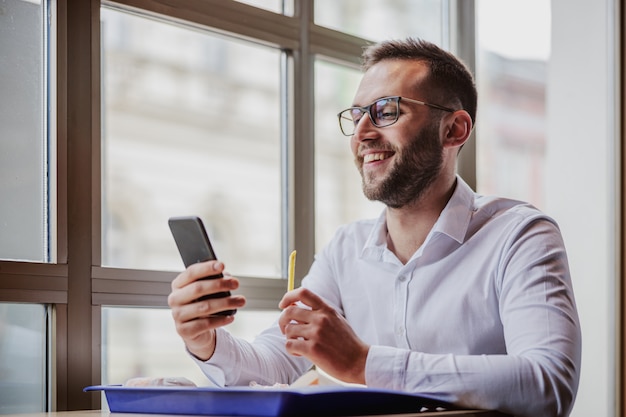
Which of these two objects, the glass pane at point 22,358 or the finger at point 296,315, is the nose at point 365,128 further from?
the glass pane at point 22,358

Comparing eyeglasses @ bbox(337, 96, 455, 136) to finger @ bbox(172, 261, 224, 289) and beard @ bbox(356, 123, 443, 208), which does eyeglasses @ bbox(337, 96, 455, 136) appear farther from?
finger @ bbox(172, 261, 224, 289)

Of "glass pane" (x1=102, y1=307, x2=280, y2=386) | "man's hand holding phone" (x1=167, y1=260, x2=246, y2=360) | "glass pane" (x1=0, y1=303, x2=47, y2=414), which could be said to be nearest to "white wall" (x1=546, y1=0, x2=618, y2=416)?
"glass pane" (x1=102, y1=307, x2=280, y2=386)

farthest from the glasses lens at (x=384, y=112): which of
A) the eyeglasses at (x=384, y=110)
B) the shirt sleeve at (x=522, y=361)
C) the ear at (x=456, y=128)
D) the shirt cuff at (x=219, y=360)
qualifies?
the shirt cuff at (x=219, y=360)

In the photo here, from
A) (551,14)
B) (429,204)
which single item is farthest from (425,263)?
(551,14)

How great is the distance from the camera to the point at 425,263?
5.94 ft

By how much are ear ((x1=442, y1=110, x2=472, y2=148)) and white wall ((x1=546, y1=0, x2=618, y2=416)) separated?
3.53 feet

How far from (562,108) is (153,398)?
7.06 ft

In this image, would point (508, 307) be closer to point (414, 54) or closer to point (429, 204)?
point (429, 204)

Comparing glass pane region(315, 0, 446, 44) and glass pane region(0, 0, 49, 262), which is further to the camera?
glass pane region(315, 0, 446, 44)

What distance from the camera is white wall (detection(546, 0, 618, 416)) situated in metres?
2.85

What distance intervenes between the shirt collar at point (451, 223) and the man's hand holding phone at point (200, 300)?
0.50m

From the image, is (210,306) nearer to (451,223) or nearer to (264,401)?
(264,401)

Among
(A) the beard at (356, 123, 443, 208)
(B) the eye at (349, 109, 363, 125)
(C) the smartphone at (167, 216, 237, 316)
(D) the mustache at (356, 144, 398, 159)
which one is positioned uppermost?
(B) the eye at (349, 109, 363, 125)

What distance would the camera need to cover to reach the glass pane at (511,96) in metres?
3.16
